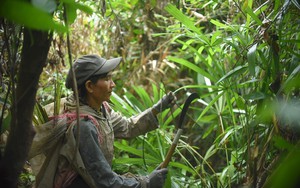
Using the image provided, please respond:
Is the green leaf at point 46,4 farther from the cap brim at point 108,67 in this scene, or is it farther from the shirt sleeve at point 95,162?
the cap brim at point 108,67

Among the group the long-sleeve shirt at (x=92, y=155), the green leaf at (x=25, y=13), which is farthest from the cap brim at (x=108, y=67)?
the green leaf at (x=25, y=13)

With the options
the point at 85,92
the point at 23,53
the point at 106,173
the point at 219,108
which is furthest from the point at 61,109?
the point at 23,53

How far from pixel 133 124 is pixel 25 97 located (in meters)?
1.39

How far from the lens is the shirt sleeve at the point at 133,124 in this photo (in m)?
2.03

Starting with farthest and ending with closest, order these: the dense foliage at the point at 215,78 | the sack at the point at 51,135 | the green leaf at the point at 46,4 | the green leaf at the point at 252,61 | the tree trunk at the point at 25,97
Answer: the sack at the point at 51,135 < the green leaf at the point at 252,61 < the dense foliage at the point at 215,78 < the tree trunk at the point at 25,97 < the green leaf at the point at 46,4

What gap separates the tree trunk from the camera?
667 mm

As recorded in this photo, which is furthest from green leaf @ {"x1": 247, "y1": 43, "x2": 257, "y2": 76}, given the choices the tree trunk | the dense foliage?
the tree trunk

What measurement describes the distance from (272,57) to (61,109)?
981 mm

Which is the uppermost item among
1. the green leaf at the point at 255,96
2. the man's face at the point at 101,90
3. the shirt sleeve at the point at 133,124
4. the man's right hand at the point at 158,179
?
the man's face at the point at 101,90

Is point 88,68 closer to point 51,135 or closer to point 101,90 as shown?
point 101,90

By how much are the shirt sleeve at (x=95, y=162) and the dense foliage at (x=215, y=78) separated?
0.22 m

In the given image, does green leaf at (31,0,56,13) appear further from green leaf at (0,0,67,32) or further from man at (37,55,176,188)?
A: man at (37,55,176,188)

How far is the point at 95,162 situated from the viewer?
164cm

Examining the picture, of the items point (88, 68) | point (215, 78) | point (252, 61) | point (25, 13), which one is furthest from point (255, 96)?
point (25, 13)
